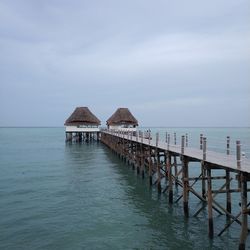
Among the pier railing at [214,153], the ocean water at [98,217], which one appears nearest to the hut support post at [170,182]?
the ocean water at [98,217]

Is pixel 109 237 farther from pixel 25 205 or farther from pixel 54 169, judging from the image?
pixel 54 169

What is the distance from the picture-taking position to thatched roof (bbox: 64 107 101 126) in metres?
57.8

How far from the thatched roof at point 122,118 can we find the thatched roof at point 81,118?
270 cm

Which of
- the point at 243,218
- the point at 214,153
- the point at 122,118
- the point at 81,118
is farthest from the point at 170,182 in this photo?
the point at 81,118

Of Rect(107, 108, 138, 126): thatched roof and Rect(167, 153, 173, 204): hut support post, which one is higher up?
Rect(107, 108, 138, 126): thatched roof

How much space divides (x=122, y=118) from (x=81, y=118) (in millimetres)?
6584

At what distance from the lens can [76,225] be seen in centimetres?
1273

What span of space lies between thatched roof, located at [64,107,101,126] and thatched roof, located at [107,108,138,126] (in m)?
2.70

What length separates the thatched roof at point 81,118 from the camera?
57.8 m

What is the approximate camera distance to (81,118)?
57781mm

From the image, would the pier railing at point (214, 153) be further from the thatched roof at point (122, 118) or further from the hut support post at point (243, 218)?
the thatched roof at point (122, 118)

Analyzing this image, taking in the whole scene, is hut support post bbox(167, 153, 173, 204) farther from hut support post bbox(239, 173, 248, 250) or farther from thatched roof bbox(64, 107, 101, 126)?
thatched roof bbox(64, 107, 101, 126)

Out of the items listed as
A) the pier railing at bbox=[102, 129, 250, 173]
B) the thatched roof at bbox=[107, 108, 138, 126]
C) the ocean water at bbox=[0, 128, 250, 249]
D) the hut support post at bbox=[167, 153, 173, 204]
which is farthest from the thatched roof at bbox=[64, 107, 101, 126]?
the hut support post at bbox=[167, 153, 173, 204]

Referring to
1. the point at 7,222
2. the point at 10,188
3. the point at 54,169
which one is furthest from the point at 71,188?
the point at 54,169
